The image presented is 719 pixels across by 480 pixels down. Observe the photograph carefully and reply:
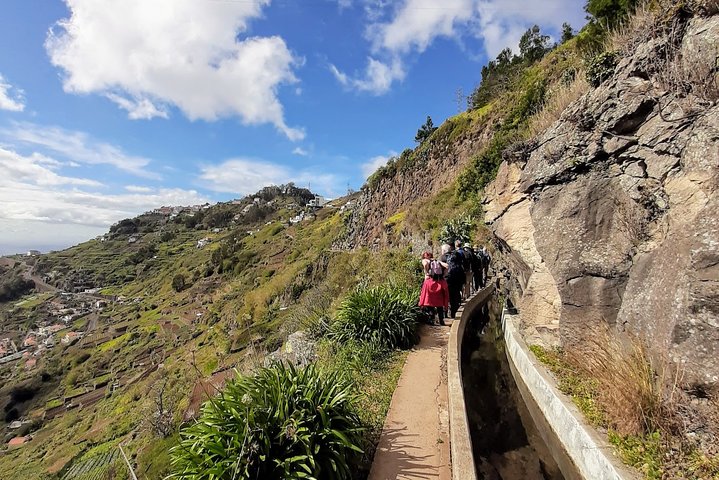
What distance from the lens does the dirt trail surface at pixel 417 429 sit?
3.96m

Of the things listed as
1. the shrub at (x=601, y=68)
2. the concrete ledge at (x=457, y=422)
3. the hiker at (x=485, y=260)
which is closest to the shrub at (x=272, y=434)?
the concrete ledge at (x=457, y=422)

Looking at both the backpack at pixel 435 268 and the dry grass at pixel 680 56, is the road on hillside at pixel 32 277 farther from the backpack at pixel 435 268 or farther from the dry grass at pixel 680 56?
the dry grass at pixel 680 56

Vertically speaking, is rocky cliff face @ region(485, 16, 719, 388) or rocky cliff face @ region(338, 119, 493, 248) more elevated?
rocky cliff face @ region(338, 119, 493, 248)

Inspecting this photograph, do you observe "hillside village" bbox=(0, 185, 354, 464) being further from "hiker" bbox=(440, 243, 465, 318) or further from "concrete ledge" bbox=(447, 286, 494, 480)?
"concrete ledge" bbox=(447, 286, 494, 480)

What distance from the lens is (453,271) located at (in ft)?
27.8

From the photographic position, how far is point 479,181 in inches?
803

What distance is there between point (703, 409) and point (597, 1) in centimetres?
1783

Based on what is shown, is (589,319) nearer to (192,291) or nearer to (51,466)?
(51,466)

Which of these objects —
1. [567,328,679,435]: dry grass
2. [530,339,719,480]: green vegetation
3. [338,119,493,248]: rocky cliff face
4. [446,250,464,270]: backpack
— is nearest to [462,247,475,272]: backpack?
[446,250,464,270]: backpack

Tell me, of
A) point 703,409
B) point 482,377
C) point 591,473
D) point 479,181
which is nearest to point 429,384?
point 482,377

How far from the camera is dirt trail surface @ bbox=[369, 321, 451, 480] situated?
3.96 m

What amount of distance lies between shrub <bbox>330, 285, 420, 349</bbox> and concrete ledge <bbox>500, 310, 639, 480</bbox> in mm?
2107

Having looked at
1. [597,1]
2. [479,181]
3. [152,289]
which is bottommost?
[152,289]

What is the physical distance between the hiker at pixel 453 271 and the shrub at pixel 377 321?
1.16 m
